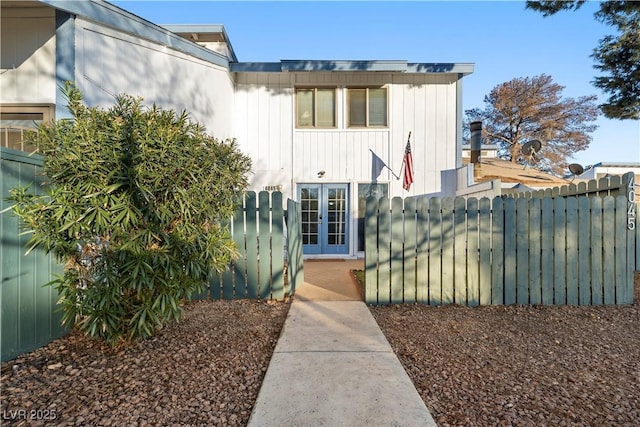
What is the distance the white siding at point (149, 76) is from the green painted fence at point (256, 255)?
2410 millimetres

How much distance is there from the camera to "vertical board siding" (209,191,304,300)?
457 cm

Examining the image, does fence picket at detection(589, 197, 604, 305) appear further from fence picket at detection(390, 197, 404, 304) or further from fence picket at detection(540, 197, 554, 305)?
fence picket at detection(390, 197, 404, 304)

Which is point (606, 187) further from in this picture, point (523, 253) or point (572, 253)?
point (523, 253)

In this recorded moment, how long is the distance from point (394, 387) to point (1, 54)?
660 centimetres

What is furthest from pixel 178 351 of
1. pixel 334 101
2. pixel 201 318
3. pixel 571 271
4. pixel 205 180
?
pixel 334 101

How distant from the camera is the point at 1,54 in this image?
4504 millimetres

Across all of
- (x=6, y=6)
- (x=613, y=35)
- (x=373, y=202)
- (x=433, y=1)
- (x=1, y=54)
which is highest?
(x=433, y=1)

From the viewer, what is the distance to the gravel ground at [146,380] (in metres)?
2.01

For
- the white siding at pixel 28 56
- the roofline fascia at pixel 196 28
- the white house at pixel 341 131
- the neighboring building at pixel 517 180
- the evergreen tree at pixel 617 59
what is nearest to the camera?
the white siding at pixel 28 56

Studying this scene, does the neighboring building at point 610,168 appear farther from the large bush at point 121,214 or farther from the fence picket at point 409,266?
the large bush at point 121,214

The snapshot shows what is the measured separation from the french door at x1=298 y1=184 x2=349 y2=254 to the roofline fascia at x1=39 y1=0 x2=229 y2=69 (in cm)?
421

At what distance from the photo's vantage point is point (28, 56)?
4504 millimetres

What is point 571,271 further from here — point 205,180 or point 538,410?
point 205,180

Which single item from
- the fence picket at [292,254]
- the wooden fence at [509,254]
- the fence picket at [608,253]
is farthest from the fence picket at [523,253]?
the fence picket at [292,254]
